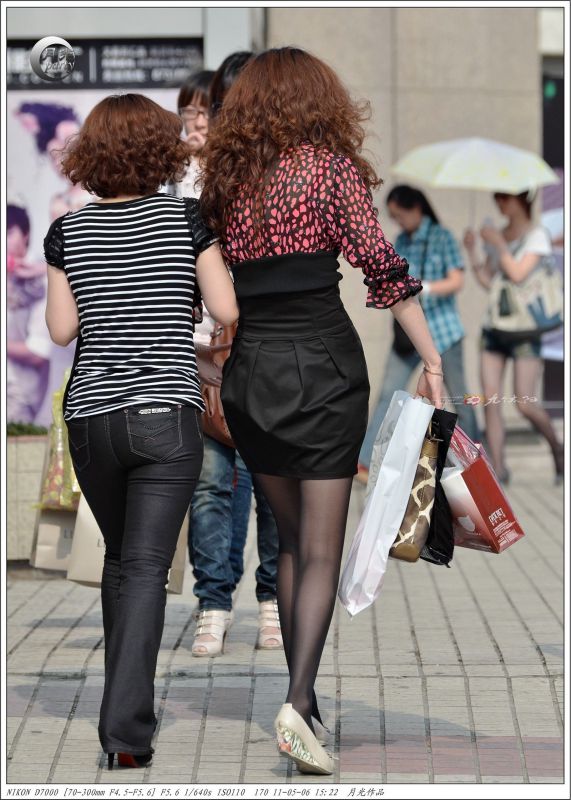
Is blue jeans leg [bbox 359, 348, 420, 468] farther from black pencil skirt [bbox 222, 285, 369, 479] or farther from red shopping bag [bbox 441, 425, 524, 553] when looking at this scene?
black pencil skirt [bbox 222, 285, 369, 479]

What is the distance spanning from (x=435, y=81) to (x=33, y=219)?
12.0 feet

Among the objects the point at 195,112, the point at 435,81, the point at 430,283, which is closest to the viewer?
the point at 195,112

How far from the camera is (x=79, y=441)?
440 centimetres

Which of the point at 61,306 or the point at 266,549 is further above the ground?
the point at 61,306

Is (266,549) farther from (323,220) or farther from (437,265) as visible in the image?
(437,265)

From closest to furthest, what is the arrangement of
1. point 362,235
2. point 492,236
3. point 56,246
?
point 362,235, point 56,246, point 492,236

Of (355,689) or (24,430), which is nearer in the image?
(355,689)

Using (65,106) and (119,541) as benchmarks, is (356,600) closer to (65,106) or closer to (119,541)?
(119,541)

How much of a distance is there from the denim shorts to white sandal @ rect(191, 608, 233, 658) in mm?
5385

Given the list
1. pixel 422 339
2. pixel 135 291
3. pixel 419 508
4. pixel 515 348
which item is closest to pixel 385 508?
pixel 419 508

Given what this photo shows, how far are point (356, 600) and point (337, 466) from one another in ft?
1.37

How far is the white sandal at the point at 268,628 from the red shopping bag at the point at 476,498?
4.99 feet

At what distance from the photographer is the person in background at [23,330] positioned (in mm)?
9594

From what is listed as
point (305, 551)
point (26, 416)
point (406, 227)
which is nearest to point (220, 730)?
point (305, 551)
